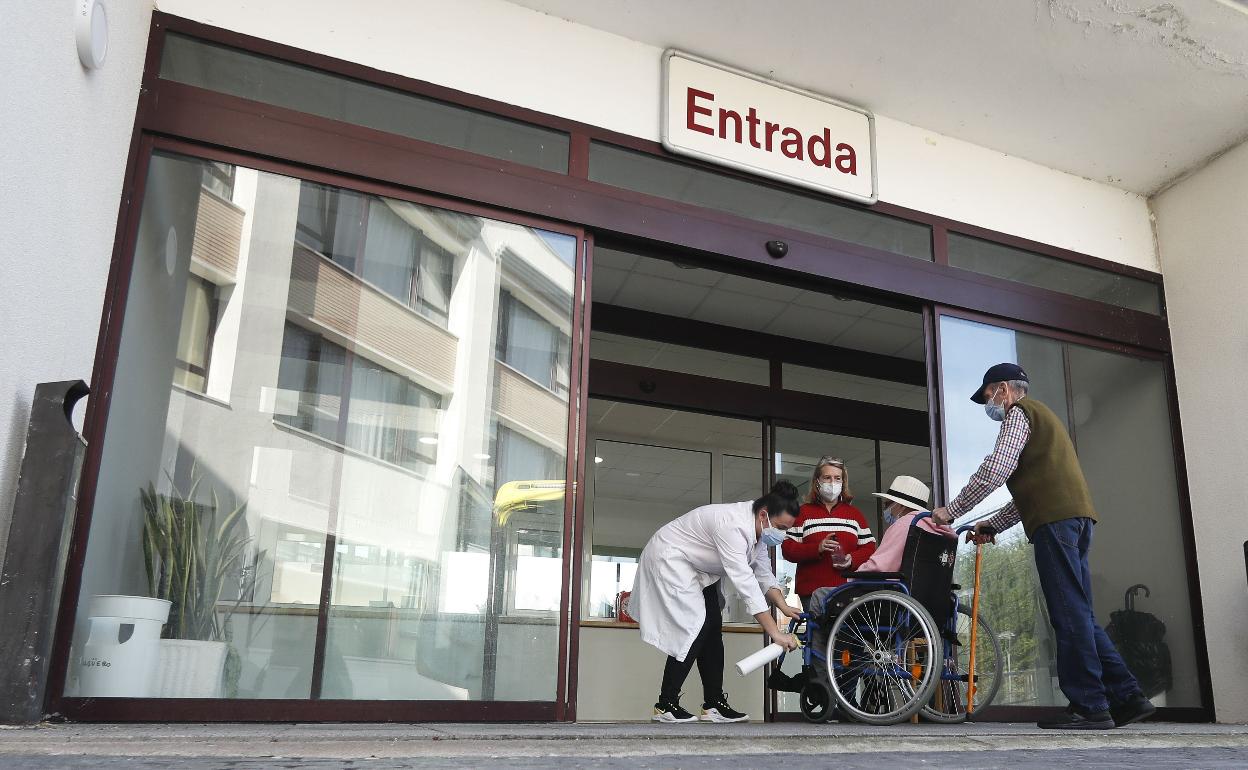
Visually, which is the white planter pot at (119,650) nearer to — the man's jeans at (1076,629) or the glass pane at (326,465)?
the glass pane at (326,465)

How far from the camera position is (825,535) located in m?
4.70

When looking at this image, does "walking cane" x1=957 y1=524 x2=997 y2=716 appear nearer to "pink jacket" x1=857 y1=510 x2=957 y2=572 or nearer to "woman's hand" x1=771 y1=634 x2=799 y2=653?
"pink jacket" x1=857 y1=510 x2=957 y2=572

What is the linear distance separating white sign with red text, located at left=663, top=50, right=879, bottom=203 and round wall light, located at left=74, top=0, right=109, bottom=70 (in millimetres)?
2232

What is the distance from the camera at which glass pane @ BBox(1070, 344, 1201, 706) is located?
5.10m

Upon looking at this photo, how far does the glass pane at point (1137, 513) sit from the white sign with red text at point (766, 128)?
164 cm

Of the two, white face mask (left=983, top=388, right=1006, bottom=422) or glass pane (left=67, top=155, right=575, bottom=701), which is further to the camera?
white face mask (left=983, top=388, right=1006, bottom=422)

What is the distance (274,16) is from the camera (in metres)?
3.88

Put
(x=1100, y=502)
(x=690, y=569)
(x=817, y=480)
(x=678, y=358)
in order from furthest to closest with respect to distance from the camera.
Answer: (x=678, y=358)
(x=1100, y=502)
(x=817, y=480)
(x=690, y=569)

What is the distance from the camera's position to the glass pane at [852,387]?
7.36 m

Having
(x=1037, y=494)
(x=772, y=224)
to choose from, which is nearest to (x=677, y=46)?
(x=772, y=224)

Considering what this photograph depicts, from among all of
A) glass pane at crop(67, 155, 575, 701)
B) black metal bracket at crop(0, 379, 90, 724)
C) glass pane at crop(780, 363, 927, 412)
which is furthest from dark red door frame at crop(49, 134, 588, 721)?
glass pane at crop(780, 363, 927, 412)

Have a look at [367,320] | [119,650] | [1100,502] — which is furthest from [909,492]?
[119,650]

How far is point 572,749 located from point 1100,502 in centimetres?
389

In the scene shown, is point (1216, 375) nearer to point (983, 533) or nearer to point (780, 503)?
point (983, 533)
